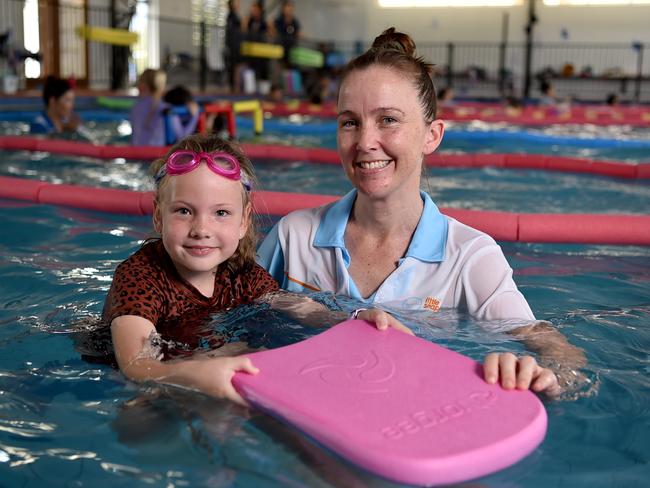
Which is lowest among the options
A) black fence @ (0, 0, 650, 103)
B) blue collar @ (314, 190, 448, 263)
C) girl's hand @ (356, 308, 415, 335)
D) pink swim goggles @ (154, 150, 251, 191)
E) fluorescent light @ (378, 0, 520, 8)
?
girl's hand @ (356, 308, 415, 335)

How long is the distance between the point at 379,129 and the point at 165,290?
0.78 meters

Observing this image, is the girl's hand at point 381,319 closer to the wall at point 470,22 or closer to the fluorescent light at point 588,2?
the wall at point 470,22

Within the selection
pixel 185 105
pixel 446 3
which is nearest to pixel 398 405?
pixel 185 105

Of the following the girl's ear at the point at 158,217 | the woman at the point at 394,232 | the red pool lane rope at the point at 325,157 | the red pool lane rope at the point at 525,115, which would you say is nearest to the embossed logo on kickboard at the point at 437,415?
the woman at the point at 394,232

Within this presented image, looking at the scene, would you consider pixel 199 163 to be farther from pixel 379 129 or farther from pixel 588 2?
pixel 588 2

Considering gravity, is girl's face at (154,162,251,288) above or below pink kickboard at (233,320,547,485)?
above

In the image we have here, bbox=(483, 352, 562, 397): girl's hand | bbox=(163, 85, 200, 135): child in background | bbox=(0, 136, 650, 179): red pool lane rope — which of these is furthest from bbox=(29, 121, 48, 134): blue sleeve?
bbox=(483, 352, 562, 397): girl's hand

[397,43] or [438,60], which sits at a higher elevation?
[438,60]

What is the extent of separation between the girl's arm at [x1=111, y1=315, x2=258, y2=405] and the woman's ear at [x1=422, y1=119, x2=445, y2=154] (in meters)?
0.97

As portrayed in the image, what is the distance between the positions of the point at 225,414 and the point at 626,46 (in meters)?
22.1

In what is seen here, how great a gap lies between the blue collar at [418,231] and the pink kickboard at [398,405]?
0.47 metres

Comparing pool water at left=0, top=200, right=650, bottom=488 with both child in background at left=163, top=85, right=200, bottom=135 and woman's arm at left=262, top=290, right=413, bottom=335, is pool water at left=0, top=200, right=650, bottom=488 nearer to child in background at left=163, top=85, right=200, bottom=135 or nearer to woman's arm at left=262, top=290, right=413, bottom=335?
woman's arm at left=262, top=290, right=413, bottom=335

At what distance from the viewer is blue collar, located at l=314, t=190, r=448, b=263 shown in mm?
2451

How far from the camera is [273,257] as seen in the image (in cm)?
273
